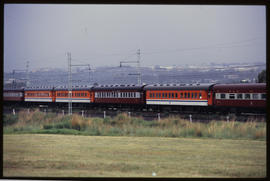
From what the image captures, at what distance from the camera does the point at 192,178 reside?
938 cm

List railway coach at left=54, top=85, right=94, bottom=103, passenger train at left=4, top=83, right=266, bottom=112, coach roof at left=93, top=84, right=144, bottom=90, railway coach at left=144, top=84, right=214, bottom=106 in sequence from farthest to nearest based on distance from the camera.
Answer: railway coach at left=54, top=85, right=94, bottom=103 < coach roof at left=93, top=84, right=144, bottom=90 < railway coach at left=144, top=84, right=214, bottom=106 < passenger train at left=4, top=83, right=266, bottom=112

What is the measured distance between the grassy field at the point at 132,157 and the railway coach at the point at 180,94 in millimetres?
10482

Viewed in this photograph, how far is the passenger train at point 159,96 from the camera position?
21562 millimetres

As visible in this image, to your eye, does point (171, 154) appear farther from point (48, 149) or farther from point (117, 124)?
point (117, 124)

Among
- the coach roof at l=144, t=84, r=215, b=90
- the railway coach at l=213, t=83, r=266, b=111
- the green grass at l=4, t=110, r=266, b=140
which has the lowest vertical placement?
the green grass at l=4, t=110, r=266, b=140

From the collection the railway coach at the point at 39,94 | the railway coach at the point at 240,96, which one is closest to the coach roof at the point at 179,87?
the railway coach at the point at 240,96

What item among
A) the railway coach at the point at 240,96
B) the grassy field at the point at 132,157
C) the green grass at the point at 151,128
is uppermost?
the railway coach at the point at 240,96

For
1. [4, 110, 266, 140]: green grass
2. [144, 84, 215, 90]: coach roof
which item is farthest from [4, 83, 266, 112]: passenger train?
[4, 110, 266, 140]: green grass

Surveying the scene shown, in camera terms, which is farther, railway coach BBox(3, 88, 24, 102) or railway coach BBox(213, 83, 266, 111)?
railway coach BBox(3, 88, 24, 102)

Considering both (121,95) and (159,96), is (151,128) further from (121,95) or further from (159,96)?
(121,95)

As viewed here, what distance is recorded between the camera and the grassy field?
32.4ft

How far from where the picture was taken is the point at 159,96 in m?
27.4

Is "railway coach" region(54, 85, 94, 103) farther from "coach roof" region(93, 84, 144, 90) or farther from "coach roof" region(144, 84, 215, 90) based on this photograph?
"coach roof" region(144, 84, 215, 90)

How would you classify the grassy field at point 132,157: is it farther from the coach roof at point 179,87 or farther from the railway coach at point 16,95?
the railway coach at point 16,95
